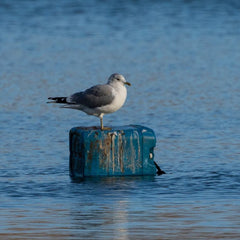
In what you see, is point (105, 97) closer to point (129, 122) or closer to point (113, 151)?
point (113, 151)

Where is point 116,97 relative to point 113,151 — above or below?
above

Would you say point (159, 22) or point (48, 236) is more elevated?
point (159, 22)

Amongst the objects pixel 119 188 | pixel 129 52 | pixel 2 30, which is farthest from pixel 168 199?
pixel 2 30

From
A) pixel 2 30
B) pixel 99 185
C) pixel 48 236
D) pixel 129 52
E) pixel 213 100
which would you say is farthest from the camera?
pixel 2 30

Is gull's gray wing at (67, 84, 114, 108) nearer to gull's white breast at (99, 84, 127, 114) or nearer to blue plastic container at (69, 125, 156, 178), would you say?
gull's white breast at (99, 84, 127, 114)

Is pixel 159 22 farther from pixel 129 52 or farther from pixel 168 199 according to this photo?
pixel 168 199

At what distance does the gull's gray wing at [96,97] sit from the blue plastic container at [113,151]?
438 mm

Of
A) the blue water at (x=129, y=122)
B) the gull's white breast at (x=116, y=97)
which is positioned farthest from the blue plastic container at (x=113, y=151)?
→ the gull's white breast at (x=116, y=97)

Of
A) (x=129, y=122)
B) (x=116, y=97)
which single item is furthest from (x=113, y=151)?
(x=129, y=122)

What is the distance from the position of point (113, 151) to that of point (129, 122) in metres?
5.61

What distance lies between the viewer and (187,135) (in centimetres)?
1878

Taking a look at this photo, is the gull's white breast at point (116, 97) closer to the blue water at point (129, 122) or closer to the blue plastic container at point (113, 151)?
the blue plastic container at point (113, 151)

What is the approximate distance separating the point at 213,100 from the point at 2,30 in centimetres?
1973

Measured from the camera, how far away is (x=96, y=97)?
50.7 feet
